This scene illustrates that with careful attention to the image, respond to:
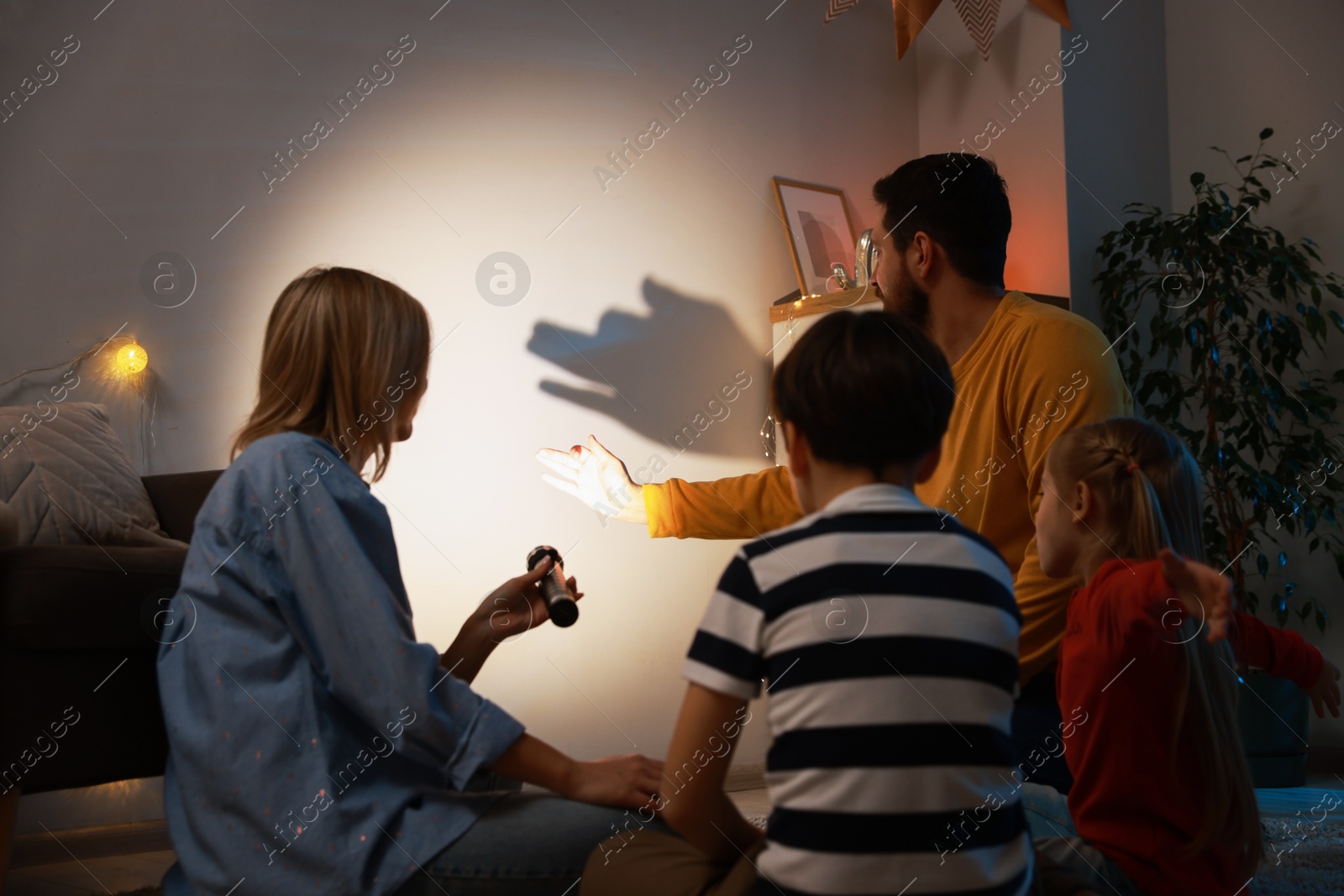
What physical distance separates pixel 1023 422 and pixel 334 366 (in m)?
0.99

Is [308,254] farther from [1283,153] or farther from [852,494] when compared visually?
[1283,153]

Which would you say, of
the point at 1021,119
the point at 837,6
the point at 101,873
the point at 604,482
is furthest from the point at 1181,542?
the point at 837,6

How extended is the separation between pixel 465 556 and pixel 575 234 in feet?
2.75

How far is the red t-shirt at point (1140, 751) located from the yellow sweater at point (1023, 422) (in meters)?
0.29

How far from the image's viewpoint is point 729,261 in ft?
9.18

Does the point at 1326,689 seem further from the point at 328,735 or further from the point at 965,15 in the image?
the point at 965,15

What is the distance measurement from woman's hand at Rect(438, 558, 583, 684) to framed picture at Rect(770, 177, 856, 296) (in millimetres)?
1759

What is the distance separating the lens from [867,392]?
0.83 meters

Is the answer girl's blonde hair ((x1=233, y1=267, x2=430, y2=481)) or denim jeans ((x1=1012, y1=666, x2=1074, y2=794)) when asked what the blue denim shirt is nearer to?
girl's blonde hair ((x1=233, y1=267, x2=430, y2=481))

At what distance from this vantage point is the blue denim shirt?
0.83m

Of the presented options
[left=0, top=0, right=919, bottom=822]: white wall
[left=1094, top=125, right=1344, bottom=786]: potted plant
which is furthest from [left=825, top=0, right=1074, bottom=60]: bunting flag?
[left=1094, top=125, right=1344, bottom=786]: potted plant

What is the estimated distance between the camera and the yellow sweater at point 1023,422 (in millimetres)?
1402

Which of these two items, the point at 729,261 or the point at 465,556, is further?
the point at 729,261

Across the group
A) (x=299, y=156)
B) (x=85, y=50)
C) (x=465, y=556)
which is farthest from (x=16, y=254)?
(x=465, y=556)
